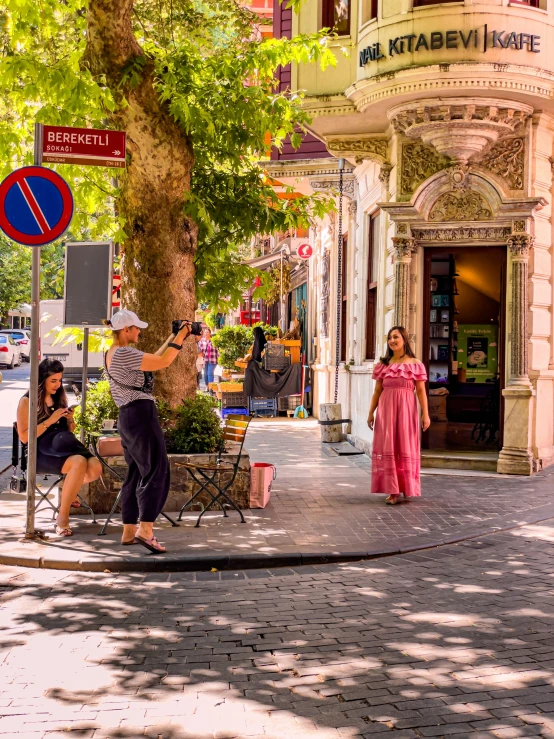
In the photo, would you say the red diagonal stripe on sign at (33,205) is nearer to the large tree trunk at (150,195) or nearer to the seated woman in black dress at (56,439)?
the seated woman in black dress at (56,439)

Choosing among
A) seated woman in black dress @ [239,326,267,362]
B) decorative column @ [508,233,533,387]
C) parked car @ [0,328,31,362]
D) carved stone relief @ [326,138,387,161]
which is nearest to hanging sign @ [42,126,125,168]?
decorative column @ [508,233,533,387]

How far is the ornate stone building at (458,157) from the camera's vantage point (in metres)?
12.4

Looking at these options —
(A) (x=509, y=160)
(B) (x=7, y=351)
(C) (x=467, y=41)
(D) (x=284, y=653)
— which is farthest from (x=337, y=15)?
(B) (x=7, y=351)

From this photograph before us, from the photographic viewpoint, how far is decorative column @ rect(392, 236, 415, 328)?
44.5 feet

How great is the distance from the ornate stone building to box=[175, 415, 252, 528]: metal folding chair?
4161 millimetres

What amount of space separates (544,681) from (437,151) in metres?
A: 9.61

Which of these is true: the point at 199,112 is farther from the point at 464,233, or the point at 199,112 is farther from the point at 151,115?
the point at 464,233

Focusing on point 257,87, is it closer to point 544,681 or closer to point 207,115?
point 207,115

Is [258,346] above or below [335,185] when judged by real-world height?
below

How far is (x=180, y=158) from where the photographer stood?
10773 millimetres

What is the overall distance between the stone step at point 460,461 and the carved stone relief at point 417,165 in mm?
3731

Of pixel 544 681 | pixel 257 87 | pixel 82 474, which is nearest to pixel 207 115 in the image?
pixel 257 87

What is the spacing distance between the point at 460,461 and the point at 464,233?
319 centimetres

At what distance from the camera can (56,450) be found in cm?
902
